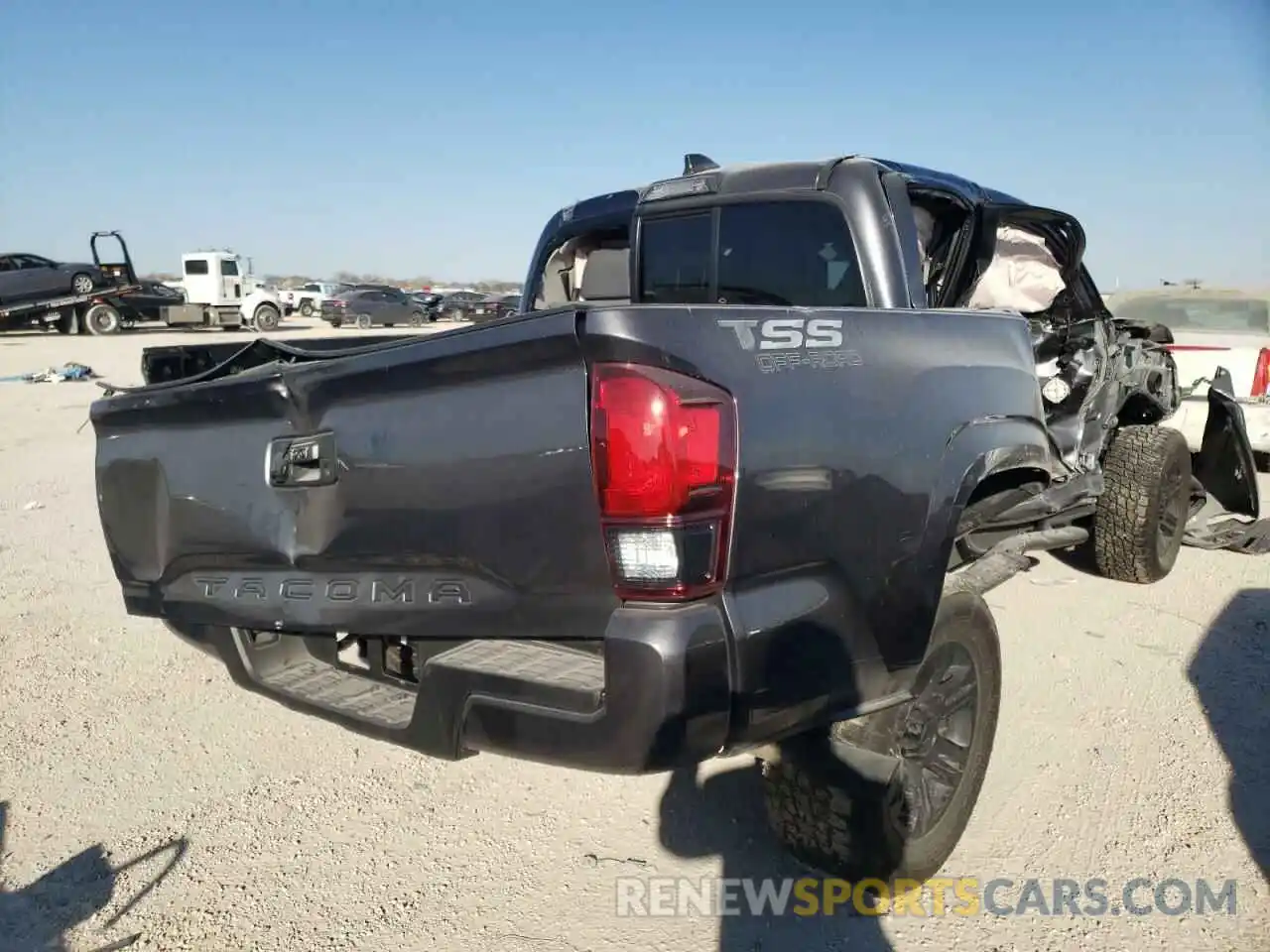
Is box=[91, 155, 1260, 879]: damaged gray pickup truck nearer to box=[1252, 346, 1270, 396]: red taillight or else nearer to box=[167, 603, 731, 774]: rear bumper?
→ box=[167, 603, 731, 774]: rear bumper

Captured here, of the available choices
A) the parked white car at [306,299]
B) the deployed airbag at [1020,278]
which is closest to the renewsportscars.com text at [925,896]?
the deployed airbag at [1020,278]

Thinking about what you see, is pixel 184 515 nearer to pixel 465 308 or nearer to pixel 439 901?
pixel 439 901

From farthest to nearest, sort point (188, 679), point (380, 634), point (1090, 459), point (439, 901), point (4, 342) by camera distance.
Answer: point (4, 342) < point (1090, 459) < point (188, 679) < point (439, 901) < point (380, 634)

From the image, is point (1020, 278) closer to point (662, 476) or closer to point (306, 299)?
point (662, 476)

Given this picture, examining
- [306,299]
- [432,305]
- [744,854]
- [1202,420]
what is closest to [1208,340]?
[1202,420]

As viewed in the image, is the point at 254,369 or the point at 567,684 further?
the point at 254,369

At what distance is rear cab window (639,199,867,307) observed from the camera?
302 cm

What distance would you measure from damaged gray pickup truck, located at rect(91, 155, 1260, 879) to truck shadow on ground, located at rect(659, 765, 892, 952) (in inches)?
6.6

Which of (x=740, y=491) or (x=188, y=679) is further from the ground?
(x=740, y=491)

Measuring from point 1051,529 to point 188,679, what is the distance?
3.92 meters

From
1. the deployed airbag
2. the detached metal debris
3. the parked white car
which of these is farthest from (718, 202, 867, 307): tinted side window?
the parked white car

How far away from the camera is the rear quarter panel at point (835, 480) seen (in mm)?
1942

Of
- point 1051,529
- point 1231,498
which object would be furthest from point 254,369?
point 1231,498

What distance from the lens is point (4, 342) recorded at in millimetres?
22078
